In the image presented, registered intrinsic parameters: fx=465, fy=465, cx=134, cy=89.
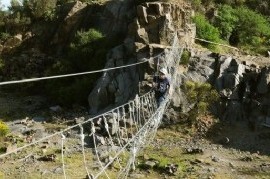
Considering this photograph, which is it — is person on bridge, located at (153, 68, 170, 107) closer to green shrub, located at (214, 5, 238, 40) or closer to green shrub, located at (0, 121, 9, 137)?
green shrub, located at (0, 121, 9, 137)

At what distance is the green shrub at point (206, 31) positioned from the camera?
18.1 metres

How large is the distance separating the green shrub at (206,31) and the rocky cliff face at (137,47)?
1.49 meters

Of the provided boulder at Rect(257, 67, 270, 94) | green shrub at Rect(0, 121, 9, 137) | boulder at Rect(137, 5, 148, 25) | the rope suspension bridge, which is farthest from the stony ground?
Answer: boulder at Rect(137, 5, 148, 25)

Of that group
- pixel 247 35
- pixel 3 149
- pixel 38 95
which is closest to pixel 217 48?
pixel 247 35

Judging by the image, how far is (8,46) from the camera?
819 inches

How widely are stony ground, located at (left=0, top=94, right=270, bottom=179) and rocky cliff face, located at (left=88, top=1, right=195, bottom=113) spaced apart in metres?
1.34

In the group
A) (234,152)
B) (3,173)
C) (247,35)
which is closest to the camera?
(3,173)

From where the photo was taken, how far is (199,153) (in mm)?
12820

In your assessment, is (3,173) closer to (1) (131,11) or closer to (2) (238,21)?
(1) (131,11)

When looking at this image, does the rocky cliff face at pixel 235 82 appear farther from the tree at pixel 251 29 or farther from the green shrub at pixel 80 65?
the tree at pixel 251 29

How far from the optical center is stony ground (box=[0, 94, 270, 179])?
1159 cm

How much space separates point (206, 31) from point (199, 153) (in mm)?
6901

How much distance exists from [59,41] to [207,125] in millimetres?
8544

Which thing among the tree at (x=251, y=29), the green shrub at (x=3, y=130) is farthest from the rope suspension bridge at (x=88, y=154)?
the tree at (x=251, y=29)
